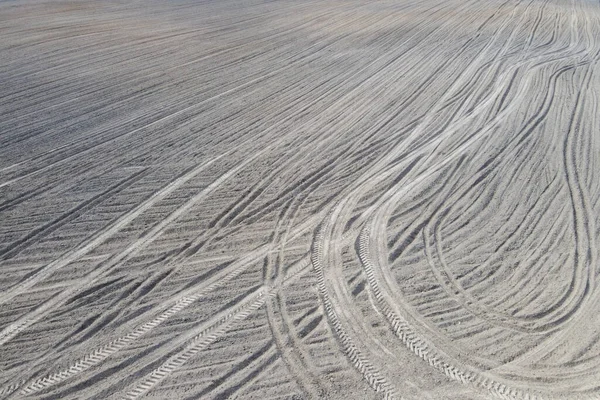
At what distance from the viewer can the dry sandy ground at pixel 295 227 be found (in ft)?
16.3

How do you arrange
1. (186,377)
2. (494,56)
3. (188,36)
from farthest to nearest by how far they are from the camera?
1. (188,36)
2. (494,56)
3. (186,377)

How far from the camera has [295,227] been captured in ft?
23.0

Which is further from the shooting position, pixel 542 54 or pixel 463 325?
pixel 542 54

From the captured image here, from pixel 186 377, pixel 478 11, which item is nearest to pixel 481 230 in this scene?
pixel 186 377

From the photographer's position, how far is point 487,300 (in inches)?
Answer: 228

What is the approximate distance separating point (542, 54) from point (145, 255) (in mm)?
13657

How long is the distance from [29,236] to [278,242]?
10.3 feet

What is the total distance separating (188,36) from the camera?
1642cm

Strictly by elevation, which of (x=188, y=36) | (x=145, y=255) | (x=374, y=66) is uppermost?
(x=188, y=36)

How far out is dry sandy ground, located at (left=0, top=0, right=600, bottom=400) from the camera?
4.98m

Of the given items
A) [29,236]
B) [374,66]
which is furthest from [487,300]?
[374,66]

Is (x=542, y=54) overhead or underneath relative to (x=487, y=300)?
overhead

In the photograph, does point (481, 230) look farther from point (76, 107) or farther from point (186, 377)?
point (76, 107)

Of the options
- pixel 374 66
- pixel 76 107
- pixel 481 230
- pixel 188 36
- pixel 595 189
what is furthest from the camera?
pixel 188 36
